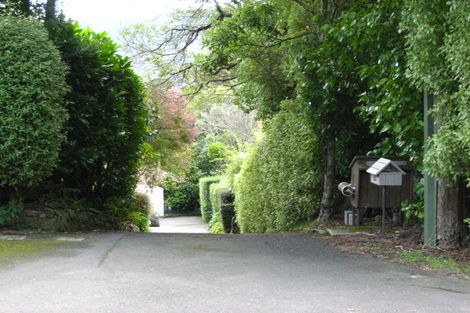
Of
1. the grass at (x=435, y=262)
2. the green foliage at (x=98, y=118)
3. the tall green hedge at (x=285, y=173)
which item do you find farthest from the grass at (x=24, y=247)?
the tall green hedge at (x=285, y=173)

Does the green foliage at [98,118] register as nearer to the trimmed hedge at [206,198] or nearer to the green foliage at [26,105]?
the green foliage at [26,105]

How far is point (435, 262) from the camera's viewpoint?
6.43 m

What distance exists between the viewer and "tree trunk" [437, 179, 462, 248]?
7000 millimetres

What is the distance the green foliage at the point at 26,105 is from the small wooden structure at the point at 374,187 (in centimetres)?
480

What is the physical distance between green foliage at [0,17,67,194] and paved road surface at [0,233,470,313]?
1.66 m

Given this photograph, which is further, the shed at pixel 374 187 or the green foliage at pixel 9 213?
the green foliage at pixel 9 213

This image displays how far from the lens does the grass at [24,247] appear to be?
268 inches

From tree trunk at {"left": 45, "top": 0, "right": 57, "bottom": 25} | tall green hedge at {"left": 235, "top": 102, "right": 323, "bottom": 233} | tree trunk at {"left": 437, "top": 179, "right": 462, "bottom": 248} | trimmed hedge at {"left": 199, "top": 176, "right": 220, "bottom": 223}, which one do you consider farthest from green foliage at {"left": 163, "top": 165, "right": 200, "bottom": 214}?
tree trunk at {"left": 437, "top": 179, "right": 462, "bottom": 248}

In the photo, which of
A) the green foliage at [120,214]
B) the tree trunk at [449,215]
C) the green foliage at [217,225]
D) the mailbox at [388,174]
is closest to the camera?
the tree trunk at [449,215]

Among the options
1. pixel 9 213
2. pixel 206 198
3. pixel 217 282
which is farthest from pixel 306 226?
pixel 206 198

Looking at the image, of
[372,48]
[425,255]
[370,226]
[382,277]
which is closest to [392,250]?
[425,255]

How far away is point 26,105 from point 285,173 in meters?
5.44

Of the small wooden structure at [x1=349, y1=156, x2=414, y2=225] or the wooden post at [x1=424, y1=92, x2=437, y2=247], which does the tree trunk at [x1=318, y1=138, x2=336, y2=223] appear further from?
the wooden post at [x1=424, y1=92, x2=437, y2=247]

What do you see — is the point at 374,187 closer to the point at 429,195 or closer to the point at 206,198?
the point at 429,195
